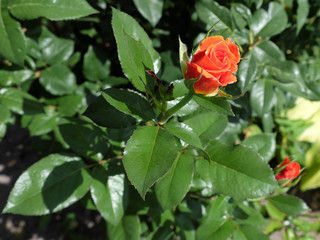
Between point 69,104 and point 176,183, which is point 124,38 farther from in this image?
point 69,104

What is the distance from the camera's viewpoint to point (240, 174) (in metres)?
0.75

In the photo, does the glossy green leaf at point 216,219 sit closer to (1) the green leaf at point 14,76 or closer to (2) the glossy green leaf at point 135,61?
(2) the glossy green leaf at point 135,61

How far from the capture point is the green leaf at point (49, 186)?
0.82 metres

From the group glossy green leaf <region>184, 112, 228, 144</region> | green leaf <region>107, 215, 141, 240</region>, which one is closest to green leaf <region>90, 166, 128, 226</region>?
green leaf <region>107, 215, 141, 240</region>

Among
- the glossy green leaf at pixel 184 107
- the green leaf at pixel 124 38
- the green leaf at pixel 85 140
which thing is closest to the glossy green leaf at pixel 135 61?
the green leaf at pixel 124 38

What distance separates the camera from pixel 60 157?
91 cm

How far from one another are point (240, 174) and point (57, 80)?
832 millimetres

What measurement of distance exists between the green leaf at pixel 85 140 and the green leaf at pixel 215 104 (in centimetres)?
45

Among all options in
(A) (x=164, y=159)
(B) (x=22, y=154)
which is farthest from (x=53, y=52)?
(B) (x=22, y=154)

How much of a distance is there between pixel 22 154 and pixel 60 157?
1631 millimetres

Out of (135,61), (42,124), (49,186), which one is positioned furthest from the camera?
(42,124)

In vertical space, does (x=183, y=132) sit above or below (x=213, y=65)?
below

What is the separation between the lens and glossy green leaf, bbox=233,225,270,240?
38.6 inches

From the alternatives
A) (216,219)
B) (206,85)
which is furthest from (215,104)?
(216,219)
